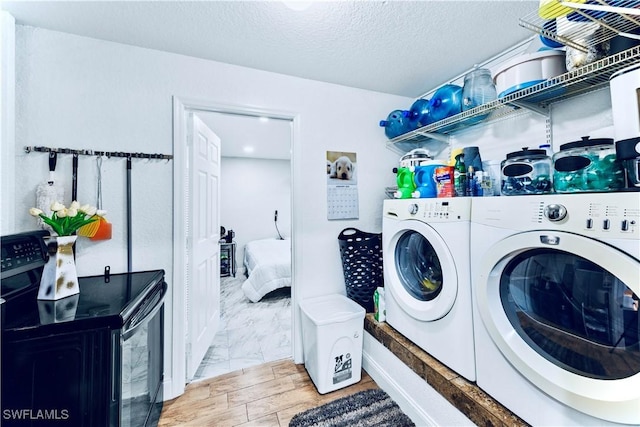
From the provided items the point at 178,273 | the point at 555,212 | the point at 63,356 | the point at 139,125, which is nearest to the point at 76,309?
the point at 63,356

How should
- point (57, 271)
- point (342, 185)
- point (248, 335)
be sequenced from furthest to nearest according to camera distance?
point (248, 335), point (342, 185), point (57, 271)

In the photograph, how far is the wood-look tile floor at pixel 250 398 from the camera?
4.94 feet

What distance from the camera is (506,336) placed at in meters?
1.04

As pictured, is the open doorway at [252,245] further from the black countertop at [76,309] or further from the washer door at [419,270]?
the washer door at [419,270]

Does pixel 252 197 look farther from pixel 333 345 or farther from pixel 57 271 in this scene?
pixel 57 271

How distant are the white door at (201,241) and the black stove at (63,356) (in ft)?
2.35

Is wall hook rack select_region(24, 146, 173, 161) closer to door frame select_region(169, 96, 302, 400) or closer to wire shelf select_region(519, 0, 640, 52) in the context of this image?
door frame select_region(169, 96, 302, 400)

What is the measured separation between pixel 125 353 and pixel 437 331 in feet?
4.81

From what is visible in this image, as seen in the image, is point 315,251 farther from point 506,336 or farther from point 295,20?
point 295,20

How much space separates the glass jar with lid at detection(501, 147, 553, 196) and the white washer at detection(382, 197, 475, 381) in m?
0.27

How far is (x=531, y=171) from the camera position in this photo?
47.9 inches

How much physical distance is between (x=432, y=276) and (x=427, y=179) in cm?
63

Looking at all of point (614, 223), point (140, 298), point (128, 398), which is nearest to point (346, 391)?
point (128, 398)

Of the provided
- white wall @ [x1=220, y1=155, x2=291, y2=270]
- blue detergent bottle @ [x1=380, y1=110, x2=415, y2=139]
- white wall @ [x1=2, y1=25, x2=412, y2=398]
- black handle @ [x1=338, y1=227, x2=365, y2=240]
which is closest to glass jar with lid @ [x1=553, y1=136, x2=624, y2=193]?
blue detergent bottle @ [x1=380, y1=110, x2=415, y2=139]
